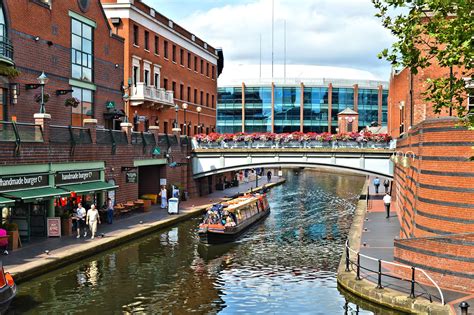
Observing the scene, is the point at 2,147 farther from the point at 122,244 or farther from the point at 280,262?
the point at 280,262

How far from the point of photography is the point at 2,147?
2434 centimetres

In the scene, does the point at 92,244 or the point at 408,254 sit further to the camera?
the point at 92,244

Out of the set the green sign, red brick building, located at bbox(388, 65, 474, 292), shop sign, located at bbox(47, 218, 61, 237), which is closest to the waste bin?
the green sign

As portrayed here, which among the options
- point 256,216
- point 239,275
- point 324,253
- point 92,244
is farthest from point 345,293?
point 256,216

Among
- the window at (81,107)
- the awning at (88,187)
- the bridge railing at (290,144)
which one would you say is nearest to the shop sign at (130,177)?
the awning at (88,187)

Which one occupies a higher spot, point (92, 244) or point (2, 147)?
point (2, 147)

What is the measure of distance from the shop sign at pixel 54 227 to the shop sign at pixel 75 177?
6.39ft

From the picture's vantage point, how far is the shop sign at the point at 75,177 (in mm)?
28828

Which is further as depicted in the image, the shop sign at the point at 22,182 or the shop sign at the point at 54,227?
the shop sign at the point at 54,227

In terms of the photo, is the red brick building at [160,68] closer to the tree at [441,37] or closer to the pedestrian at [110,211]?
the pedestrian at [110,211]

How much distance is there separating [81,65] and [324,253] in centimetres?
1828

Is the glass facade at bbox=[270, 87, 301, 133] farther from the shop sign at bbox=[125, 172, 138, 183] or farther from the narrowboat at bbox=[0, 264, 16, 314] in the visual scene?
the narrowboat at bbox=[0, 264, 16, 314]

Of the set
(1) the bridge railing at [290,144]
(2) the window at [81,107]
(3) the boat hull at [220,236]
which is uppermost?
(2) the window at [81,107]

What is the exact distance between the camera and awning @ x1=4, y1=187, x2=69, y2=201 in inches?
972
